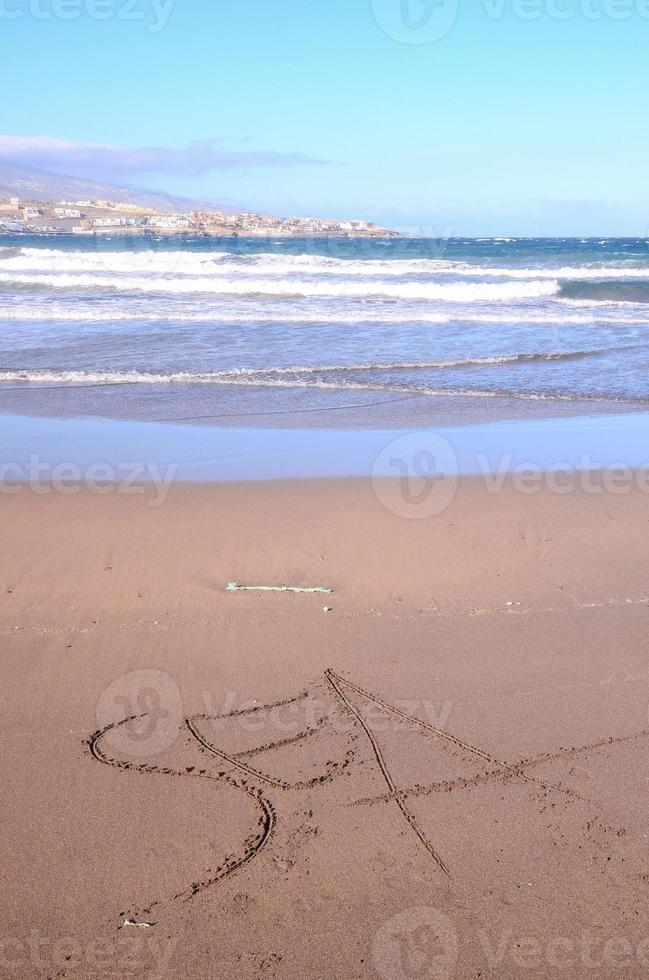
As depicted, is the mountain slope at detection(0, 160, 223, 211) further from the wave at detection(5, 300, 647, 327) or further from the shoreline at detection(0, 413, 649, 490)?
the shoreline at detection(0, 413, 649, 490)

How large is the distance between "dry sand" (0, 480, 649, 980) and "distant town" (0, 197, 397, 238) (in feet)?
253

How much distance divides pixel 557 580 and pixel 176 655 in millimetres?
2629

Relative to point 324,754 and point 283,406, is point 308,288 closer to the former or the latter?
point 283,406

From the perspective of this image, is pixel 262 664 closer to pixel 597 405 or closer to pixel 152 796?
pixel 152 796

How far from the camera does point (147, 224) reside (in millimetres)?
84438

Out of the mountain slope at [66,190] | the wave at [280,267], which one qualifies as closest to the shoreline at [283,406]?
the wave at [280,267]

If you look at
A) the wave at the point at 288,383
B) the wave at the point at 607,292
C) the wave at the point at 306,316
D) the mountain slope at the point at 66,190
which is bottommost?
the wave at the point at 288,383

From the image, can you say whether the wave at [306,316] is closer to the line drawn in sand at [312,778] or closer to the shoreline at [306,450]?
the shoreline at [306,450]

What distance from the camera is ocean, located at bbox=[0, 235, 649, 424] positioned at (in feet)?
37.2

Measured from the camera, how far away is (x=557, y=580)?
5.59m

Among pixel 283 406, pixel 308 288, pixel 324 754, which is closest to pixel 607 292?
pixel 308 288

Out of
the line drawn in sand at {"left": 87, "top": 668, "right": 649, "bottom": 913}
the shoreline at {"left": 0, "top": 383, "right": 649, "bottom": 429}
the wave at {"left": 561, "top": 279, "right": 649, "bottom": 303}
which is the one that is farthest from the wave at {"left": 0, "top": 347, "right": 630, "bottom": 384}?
the wave at {"left": 561, "top": 279, "right": 649, "bottom": 303}

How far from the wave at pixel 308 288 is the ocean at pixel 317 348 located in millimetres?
99

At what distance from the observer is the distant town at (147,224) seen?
82438mm
